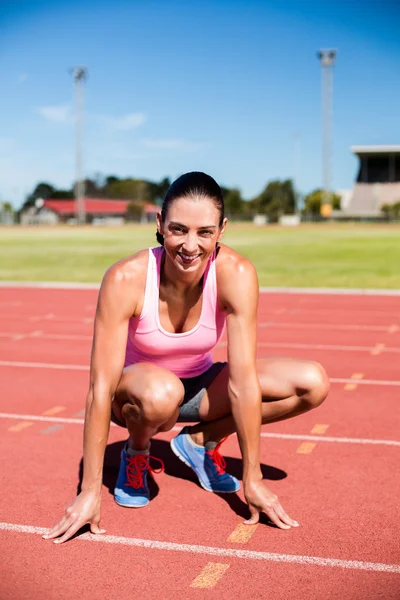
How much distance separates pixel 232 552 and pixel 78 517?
0.66 m

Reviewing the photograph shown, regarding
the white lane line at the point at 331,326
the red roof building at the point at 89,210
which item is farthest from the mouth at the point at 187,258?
the red roof building at the point at 89,210

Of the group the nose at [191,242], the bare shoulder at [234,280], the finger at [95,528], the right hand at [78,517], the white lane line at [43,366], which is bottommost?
the white lane line at [43,366]

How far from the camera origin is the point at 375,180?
8900 cm

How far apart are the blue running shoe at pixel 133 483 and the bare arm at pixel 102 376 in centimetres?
36

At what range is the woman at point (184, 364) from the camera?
343cm

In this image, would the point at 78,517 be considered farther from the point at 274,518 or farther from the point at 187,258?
the point at 187,258

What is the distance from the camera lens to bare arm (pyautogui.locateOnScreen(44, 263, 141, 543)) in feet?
11.3

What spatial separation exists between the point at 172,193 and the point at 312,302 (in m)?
9.54

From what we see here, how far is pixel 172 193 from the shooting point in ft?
11.3

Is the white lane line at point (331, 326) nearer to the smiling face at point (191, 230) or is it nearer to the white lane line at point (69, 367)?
the white lane line at point (69, 367)

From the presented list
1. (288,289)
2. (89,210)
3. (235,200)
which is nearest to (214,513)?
(288,289)

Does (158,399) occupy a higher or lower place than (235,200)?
lower

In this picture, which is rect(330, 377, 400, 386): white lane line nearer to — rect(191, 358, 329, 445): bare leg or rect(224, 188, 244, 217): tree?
rect(191, 358, 329, 445): bare leg

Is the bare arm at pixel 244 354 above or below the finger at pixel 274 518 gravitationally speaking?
above
